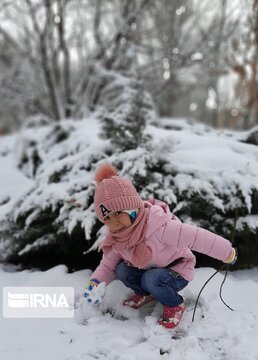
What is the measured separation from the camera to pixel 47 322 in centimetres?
218

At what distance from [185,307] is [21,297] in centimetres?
107

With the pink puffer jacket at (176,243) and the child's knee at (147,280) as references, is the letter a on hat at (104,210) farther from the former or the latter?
the child's knee at (147,280)

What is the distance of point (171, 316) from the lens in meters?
2.16

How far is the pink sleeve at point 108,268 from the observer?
94.1 inches

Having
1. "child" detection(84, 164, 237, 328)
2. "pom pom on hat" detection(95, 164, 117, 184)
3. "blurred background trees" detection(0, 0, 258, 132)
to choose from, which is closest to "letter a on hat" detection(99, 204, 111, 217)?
"child" detection(84, 164, 237, 328)

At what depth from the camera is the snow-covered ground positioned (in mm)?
1888

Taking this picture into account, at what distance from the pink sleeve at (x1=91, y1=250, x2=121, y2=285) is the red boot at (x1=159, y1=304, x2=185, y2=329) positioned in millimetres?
420

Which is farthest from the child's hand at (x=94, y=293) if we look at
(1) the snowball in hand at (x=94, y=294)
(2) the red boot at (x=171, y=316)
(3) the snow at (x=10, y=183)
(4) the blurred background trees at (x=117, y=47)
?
(4) the blurred background trees at (x=117, y=47)

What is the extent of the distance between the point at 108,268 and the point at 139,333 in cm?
47

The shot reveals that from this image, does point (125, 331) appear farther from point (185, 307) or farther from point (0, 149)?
point (0, 149)

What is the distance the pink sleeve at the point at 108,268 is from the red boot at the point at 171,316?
0.42 m

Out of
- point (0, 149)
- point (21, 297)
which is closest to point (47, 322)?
point (21, 297)

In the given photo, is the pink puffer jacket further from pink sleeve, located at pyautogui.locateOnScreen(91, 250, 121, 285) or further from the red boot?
the red boot

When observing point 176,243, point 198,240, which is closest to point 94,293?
point 176,243
